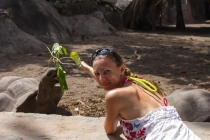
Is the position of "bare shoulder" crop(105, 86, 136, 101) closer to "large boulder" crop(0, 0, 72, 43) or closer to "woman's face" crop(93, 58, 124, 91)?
"woman's face" crop(93, 58, 124, 91)

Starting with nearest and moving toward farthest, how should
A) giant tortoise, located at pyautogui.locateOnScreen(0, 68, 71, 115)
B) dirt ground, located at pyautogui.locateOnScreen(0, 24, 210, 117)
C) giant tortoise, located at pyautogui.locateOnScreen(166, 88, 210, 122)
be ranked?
giant tortoise, located at pyautogui.locateOnScreen(166, 88, 210, 122) < giant tortoise, located at pyautogui.locateOnScreen(0, 68, 71, 115) < dirt ground, located at pyautogui.locateOnScreen(0, 24, 210, 117)

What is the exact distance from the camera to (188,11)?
711 inches

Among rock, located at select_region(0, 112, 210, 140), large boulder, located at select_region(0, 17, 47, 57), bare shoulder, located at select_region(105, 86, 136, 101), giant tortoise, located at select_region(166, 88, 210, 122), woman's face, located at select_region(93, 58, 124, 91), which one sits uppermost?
woman's face, located at select_region(93, 58, 124, 91)

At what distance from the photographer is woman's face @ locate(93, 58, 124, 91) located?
2.34m

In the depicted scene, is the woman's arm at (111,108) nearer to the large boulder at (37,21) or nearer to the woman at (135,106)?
the woman at (135,106)

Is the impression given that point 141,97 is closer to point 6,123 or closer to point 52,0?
point 6,123

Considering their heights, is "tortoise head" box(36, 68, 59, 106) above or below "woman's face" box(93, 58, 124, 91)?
below

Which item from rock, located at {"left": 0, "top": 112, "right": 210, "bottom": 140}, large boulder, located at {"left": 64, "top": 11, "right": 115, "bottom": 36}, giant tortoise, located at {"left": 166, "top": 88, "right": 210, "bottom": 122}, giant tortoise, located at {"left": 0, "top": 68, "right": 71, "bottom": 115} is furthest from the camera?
large boulder, located at {"left": 64, "top": 11, "right": 115, "bottom": 36}

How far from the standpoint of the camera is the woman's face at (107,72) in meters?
2.34

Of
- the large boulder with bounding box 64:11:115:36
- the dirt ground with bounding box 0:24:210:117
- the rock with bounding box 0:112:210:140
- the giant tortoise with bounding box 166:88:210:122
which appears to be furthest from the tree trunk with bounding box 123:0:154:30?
the rock with bounding box 0:112:210:140

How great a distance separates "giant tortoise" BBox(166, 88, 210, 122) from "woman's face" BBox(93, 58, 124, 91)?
137 cm

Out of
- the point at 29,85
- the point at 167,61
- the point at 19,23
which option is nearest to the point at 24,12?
the point at 19,23

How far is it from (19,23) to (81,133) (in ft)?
22.9

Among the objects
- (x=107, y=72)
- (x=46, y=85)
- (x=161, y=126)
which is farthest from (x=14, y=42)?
(x=161, y=126)
